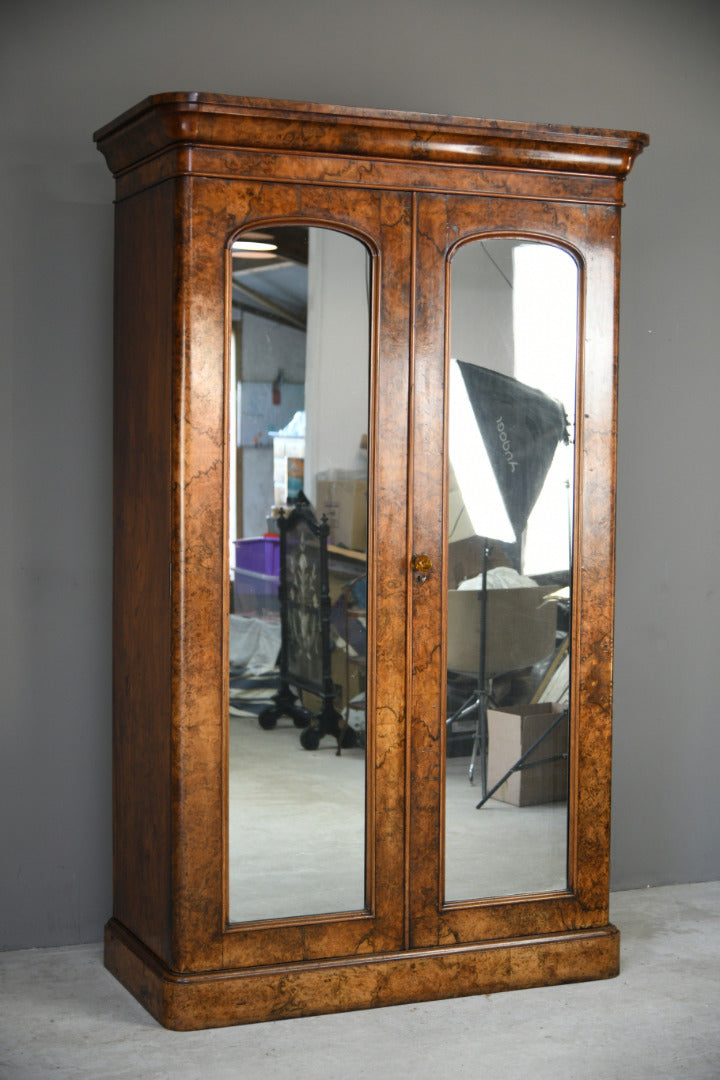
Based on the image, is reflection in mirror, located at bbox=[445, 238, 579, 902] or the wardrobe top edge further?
reflection in mirror, located at bbox=[445, 238, 579, 902]

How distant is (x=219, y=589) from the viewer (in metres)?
2.64

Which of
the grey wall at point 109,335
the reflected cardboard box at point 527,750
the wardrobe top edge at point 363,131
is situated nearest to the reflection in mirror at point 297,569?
the wardrobe top edge at point 363,131

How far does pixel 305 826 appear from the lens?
2.73 meters

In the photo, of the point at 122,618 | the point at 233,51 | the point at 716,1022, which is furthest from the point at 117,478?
the point at 716,1022

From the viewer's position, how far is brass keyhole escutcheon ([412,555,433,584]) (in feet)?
9.14

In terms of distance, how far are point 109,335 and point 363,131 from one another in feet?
3.01

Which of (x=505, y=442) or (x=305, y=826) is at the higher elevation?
(x=505, y=442)

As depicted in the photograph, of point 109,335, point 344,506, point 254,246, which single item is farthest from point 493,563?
point 109,335

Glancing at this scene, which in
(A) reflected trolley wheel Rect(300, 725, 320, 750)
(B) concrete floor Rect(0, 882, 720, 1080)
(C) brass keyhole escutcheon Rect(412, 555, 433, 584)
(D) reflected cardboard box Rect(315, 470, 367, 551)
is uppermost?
(D) reflected cardboard box Rect(315, 470, 367, 551)

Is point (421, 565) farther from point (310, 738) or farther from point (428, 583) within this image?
point (310, 738)

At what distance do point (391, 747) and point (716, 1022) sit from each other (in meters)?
0.99

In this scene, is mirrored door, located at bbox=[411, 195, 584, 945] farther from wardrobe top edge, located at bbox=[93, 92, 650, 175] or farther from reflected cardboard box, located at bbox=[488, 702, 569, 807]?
wardrobe top edge, located at bbox=[93, 92, 650, 175]

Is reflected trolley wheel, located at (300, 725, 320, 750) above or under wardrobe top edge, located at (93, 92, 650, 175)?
under

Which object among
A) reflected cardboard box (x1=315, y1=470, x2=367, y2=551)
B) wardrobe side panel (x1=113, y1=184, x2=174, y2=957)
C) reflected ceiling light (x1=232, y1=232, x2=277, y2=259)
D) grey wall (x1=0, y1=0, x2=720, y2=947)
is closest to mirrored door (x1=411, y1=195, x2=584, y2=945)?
reflected cardboard box (x1=315, y1=470, x2=367, y2=551)
